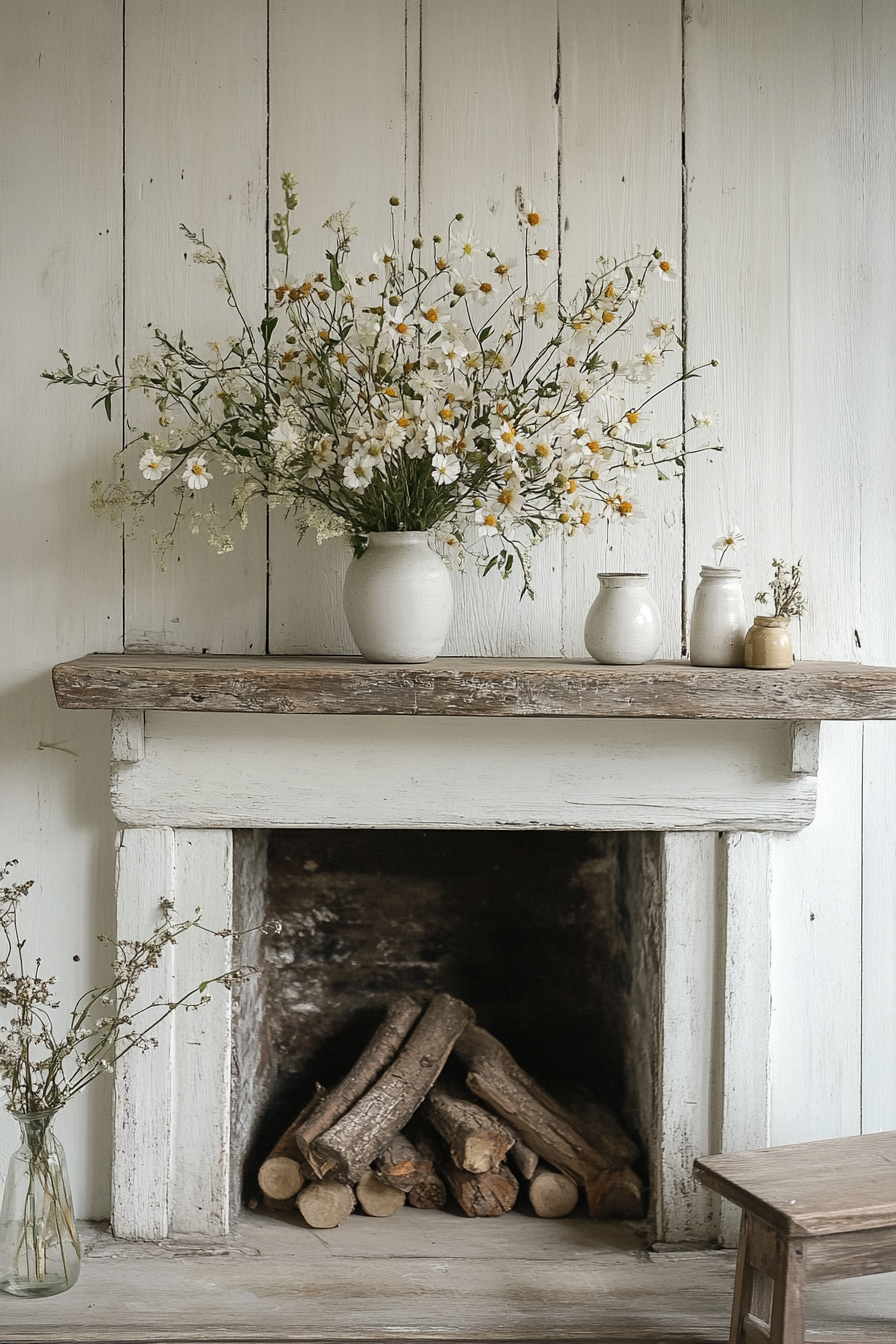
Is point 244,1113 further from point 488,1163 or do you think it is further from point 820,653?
point 820,653

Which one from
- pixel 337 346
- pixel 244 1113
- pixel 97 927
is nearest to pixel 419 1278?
pixel 244 1113

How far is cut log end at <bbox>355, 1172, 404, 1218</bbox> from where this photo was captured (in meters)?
1.97

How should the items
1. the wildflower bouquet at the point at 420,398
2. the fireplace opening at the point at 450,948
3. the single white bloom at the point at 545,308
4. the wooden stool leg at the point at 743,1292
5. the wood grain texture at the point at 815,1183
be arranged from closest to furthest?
the wood grain texture at the point at 815,1183
the wooden stool leg at the point at 743,1292
the wildflower bouquet at the point at 420,398
the single white bloom at the point at 545,308
the fireplace opening at the point at 450,948

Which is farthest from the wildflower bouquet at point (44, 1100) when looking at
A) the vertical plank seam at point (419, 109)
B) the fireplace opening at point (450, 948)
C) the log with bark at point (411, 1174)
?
the vertical plank seam at point (419, 109)

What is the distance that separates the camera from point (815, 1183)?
5.06 feet

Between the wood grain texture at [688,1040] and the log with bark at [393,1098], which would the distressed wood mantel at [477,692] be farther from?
the log with bark at [393,1098]

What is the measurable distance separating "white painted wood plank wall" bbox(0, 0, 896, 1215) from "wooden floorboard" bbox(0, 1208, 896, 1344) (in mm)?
263

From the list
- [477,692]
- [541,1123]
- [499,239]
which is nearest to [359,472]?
[477,692]

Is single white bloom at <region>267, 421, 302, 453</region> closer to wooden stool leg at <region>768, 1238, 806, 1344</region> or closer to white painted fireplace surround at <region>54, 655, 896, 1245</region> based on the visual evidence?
white painted fireplace surround at <region>54, 655, 896, 1245</region>

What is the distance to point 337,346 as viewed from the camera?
74.9 inches

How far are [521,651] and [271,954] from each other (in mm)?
755

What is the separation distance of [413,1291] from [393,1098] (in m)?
0.31

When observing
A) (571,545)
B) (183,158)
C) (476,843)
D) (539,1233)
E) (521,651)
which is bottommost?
(539,1233)

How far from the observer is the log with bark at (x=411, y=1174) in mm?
1959
